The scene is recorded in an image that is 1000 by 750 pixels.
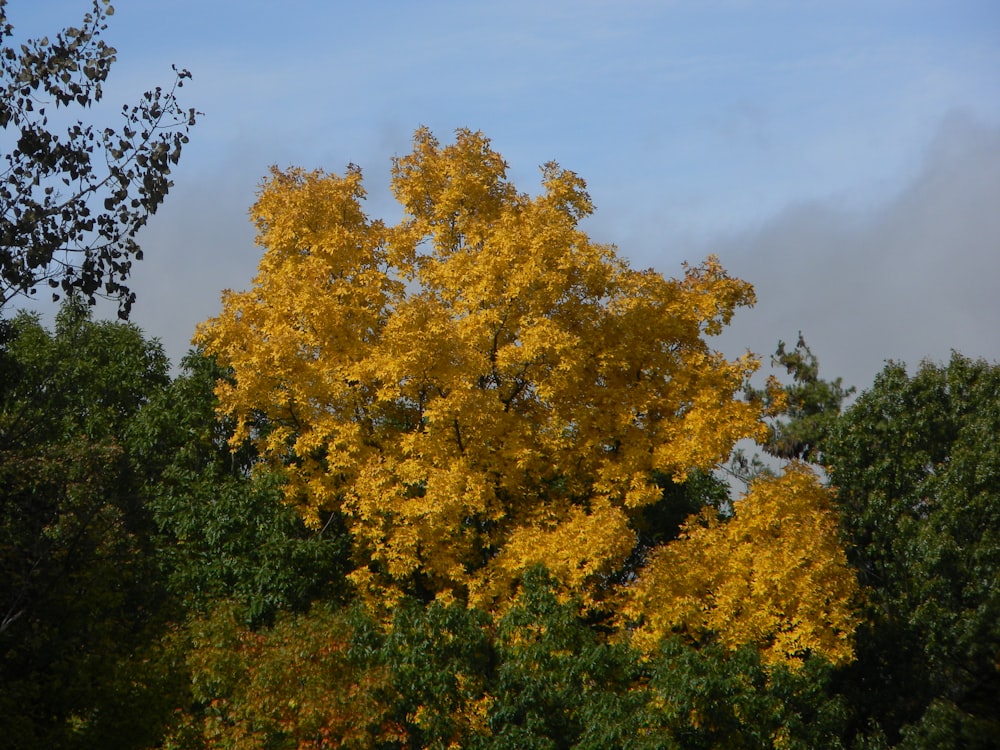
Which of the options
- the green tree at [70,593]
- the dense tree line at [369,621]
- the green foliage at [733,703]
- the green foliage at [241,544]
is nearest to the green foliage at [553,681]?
the dense tree line at [369,621]

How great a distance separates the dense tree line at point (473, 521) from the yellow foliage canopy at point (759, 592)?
8 centimetres

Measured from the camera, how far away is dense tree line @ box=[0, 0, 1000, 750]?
23.1 m

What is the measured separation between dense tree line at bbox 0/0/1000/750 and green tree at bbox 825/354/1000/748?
90mm

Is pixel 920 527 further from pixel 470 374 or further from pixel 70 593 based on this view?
pixel 70 593

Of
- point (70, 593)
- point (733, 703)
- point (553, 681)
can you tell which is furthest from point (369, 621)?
point (733, 703)

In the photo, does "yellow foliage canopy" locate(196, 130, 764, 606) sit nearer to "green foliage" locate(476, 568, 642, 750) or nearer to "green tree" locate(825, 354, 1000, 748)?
"green foliage" locate(476, 568, 642, 750)

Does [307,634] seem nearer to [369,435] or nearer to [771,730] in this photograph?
[369,435]

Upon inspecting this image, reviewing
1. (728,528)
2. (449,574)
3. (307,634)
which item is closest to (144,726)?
(307,634)

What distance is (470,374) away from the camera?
28781mm

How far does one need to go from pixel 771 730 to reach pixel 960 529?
33.0 ft

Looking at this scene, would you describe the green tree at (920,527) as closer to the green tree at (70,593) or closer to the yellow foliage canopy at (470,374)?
the yellow foliage canopy at (470,374)

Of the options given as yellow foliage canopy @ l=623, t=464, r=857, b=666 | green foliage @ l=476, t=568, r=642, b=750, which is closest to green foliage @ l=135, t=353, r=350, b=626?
green foliage @ l=476, t=568, r=642, b=750

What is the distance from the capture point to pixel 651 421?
30.9 meters

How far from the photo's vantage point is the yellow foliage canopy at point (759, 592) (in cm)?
2620
